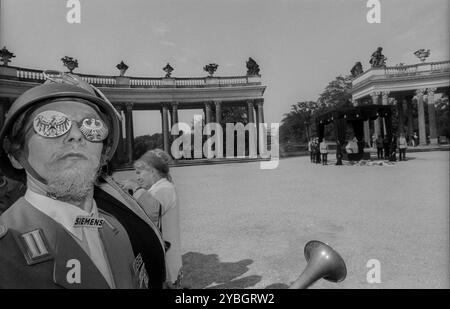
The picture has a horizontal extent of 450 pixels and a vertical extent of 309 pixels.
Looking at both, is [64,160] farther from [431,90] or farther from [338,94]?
[338,94]

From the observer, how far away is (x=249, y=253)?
13.4 feet

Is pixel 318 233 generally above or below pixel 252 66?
below

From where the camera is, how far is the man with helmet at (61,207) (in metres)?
0.96

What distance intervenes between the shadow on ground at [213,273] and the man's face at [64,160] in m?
2.46

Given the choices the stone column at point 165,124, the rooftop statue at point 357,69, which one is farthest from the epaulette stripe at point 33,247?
the rooftop statue at point 357,69

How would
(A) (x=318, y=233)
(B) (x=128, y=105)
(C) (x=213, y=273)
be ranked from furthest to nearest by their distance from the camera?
(B) (x=128, y=105), (A) (x=318, y=233), (C) (x=213, y=273)

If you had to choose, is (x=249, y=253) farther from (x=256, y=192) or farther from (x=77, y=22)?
(x=256, y=192)

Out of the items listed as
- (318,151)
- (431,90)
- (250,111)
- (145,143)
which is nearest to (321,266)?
(318,151)

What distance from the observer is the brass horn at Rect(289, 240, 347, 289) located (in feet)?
4.47

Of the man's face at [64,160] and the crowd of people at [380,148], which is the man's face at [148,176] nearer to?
the man's face at [64,160]

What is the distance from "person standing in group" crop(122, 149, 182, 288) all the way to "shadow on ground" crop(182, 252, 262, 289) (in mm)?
812

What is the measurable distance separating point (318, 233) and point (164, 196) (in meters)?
3.28

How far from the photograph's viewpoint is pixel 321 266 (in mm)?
1408
